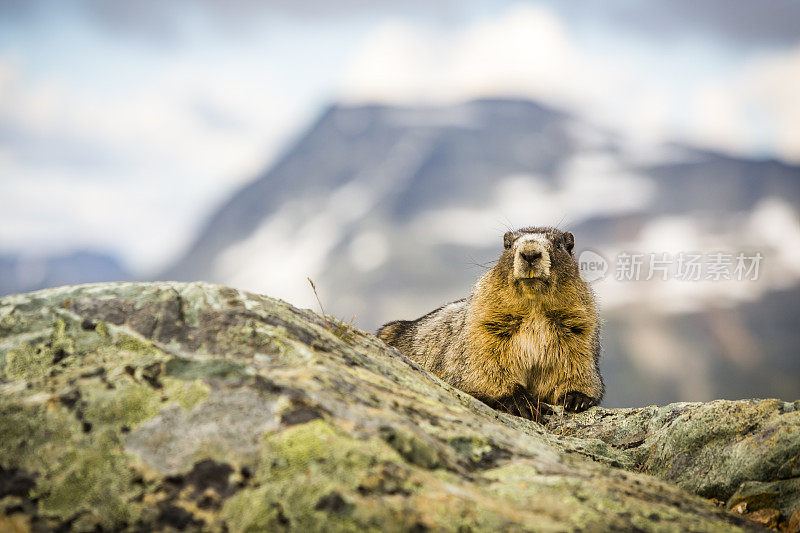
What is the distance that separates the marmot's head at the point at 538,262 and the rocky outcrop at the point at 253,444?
3.91 m

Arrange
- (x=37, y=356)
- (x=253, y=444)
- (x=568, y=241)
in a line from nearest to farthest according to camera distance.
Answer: (x=253, y=444)
(x=37, y=356)
(x=568, y=241)

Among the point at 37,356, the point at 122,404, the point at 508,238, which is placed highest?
the point at 508,238

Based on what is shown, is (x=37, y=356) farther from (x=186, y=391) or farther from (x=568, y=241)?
(x=568, y=241)

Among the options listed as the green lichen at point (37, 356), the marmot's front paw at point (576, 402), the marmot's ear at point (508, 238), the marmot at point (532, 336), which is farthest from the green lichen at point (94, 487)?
the marmot's ear at point (508, 238)

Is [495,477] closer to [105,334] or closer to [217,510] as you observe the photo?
[217,510]

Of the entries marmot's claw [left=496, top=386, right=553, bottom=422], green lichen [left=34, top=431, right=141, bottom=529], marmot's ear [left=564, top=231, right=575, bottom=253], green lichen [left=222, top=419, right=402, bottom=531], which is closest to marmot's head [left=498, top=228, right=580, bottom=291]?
marmot's ear [left=564, top=231, right=575, bottom=253]

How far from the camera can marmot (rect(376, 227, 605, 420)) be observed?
8.23m

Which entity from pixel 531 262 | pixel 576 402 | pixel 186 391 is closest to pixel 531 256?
pixel 531 262

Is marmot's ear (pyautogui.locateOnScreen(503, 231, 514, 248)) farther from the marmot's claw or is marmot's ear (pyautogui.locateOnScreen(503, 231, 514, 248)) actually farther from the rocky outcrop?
the rocky outcrop

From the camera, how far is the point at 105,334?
3863mm

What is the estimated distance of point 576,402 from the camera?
7797 mm

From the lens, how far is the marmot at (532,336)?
8227 mm

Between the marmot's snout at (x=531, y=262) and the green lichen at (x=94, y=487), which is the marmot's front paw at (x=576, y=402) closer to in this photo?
the marmot's snout at (x=531, y=262)

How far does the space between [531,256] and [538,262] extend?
13 centimetres
